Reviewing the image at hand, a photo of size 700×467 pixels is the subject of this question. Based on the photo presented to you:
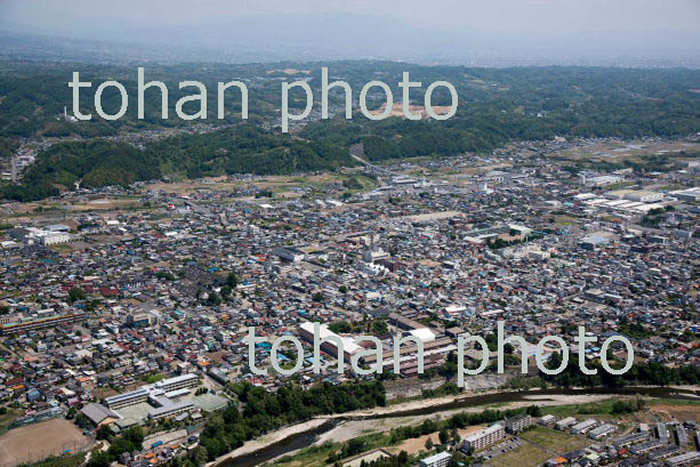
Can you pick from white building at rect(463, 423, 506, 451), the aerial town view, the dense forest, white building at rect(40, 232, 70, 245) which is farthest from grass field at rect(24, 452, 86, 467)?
the dense forest

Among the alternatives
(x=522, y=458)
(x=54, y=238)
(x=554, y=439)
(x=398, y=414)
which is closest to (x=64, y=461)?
(x=398, y=414)

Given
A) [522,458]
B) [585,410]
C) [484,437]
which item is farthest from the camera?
[585,410]

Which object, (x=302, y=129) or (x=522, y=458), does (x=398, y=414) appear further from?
(x=302, y=129)

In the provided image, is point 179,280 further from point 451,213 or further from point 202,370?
point 451,213

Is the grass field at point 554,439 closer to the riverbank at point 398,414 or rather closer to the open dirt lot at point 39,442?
the riverbank at point 398,414

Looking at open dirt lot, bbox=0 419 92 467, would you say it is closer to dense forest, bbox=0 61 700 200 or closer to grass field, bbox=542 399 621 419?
grass field, bbox=542 399 621 419

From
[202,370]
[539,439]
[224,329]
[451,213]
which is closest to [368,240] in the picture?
[451,213]
